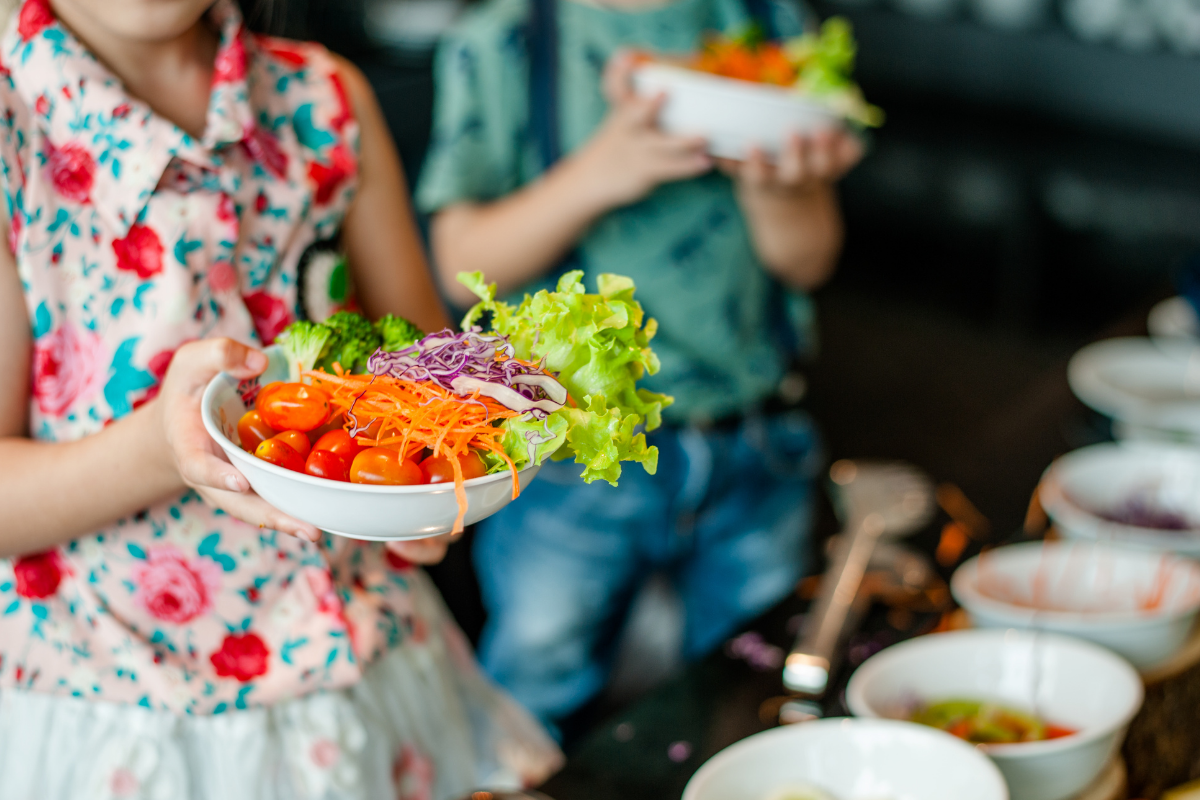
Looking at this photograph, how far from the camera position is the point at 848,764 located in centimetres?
106

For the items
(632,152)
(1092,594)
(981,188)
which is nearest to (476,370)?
(632,152)

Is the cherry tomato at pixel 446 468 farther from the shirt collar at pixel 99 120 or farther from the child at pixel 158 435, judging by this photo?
the shirt collar at pixel 99 120

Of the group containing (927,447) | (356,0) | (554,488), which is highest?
(356,0)

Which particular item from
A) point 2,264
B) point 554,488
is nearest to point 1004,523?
point 554,488

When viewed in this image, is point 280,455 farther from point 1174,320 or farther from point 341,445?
point 1174,320

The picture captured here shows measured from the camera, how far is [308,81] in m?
1.18

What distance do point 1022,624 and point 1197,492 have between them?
0.52 metres

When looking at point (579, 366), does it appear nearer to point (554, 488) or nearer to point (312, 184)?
point (312, 184)

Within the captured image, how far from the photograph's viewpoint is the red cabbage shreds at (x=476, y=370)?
32.9 inches

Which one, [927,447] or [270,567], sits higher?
[270,567]

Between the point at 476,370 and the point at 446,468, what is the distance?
0.27 feet

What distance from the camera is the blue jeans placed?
1723mm

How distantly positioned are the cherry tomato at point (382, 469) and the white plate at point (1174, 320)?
1.87 m

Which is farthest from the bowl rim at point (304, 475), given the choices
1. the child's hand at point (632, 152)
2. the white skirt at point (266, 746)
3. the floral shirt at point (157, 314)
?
the child's hand at point (632, 152)
